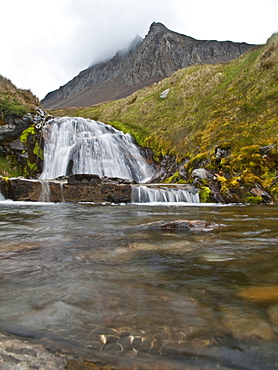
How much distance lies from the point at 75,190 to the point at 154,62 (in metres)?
146

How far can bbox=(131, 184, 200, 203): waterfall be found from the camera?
12641 millimetres

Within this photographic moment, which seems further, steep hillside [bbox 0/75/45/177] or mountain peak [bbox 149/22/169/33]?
mountain peak [bbox 149/22/169/33]

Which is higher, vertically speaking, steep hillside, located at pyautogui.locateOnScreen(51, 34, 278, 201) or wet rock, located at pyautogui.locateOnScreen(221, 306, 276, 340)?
steep hillside, located at pyautogui.locateOnScreen(51, 34, 278, 201)

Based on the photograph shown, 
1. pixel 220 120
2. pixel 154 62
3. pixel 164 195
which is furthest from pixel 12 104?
pixel 154 62

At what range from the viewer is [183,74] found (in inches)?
1222

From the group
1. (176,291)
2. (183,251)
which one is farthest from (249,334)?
(183,251)

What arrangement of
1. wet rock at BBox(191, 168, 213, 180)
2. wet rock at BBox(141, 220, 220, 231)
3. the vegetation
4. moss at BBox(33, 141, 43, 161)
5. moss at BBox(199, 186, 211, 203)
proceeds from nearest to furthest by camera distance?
wet rock at BBox(141, 220, 220, 231) < moss at BBox(199, 186, 211, 203) < wet rock at BBox(191, 168, 213, 180) < moss at BBox(33, 141, 43, 161) < the vegetation

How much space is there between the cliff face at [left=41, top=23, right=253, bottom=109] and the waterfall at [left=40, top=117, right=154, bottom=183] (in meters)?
103

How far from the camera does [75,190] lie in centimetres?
1266

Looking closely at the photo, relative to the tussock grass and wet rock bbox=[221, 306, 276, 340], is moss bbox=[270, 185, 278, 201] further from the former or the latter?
wet rock bbox=[221, 306, 276, 340]

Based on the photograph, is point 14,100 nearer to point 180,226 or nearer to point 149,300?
point 180,226

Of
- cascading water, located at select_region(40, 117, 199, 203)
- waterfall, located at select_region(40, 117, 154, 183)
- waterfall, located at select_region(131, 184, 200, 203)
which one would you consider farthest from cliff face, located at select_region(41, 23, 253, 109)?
waterfall, located at select_region(131, 184, 200, 203)

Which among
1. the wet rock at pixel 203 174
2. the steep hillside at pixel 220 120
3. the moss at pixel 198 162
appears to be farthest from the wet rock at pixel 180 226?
the moss at pixel 198 162

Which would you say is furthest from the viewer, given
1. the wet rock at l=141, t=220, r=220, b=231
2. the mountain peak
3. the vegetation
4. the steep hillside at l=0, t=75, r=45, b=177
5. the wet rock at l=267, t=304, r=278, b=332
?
the mountain peak
